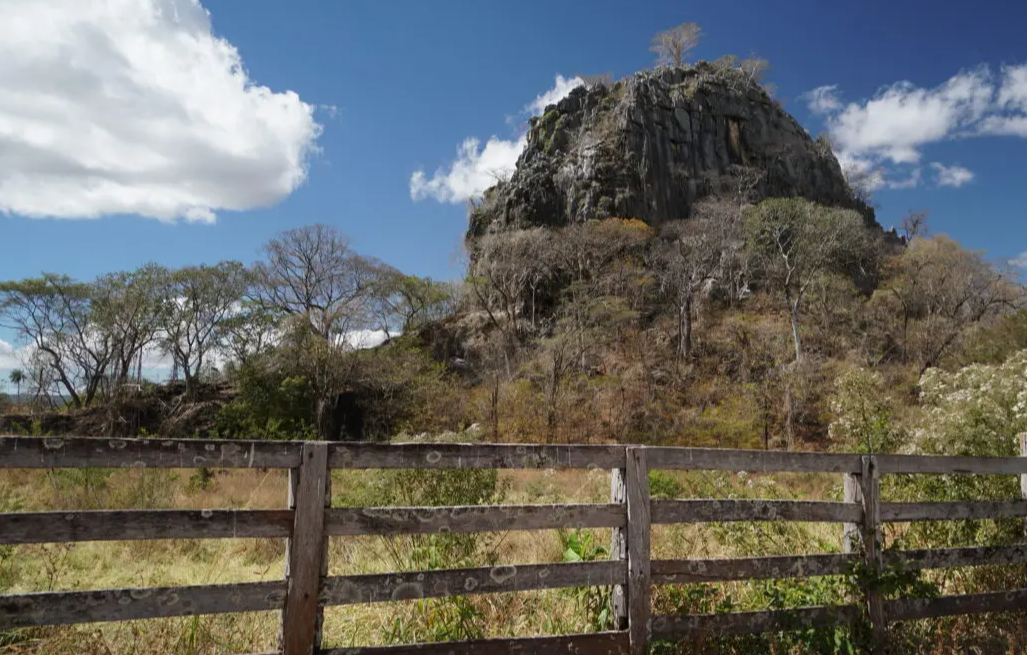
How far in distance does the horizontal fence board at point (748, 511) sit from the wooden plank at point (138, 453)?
92.1 inches

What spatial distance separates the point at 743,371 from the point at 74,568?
107ft

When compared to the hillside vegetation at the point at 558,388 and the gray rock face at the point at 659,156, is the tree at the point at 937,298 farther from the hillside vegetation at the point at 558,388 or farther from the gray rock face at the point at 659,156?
the gray rock face at the point at 659,156

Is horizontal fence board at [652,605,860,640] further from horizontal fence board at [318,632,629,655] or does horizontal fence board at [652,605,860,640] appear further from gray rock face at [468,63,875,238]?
gray rock face at [468,63,875,238]

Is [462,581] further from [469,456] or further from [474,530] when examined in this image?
[469,456]

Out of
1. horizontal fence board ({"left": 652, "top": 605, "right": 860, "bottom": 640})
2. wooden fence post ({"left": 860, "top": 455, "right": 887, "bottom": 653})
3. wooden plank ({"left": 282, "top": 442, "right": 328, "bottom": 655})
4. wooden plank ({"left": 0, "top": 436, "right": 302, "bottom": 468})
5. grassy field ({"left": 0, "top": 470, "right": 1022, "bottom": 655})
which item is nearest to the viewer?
wooden plank ({"left": 0, "top": 436, "right": 302, "bottom": 468})

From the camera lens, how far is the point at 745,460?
4273mm

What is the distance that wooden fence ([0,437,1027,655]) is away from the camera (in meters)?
3.10

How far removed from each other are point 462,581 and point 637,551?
1118 millimetres

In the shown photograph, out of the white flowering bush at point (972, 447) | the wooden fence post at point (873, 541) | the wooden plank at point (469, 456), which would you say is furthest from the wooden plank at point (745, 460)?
the white flowering bush at point (972, 447)

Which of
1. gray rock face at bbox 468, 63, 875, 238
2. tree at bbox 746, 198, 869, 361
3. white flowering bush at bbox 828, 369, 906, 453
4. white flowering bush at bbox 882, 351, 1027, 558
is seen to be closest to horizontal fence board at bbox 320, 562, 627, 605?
white flowering bush at bbox 882, 351, 1027, 558

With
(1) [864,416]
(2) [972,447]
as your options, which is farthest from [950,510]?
(1) [864,416]

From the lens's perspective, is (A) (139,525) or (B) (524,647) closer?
(A) (139,525)

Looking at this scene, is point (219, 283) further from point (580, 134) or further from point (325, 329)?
point (580, 134)

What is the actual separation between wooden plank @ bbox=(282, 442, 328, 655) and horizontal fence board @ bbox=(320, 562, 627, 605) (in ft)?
0.32
